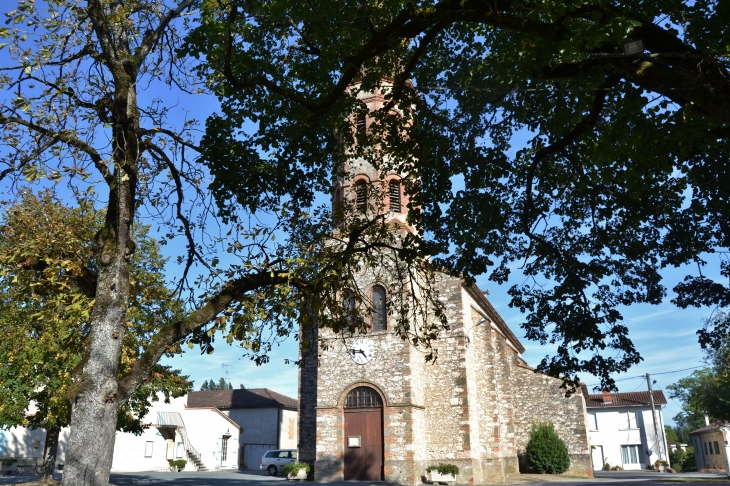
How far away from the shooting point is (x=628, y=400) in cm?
5106

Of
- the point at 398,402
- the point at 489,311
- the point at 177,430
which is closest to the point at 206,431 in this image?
the point at 177,430

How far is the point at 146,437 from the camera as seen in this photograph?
39938 millimetres

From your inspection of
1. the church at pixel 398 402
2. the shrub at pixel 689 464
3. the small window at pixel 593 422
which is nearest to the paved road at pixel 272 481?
the church at pixel 398 402

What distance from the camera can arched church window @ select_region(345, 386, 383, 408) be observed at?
73.7ft

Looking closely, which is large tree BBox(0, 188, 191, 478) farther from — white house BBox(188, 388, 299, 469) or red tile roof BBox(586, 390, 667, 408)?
red tile roof BBox(586, 390, 667, 408)

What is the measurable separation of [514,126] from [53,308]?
9149mm

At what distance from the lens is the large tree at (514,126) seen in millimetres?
6984

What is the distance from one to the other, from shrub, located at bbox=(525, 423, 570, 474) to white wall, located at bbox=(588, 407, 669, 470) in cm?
2099

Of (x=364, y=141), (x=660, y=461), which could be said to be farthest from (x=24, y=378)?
(x=660, y=461)

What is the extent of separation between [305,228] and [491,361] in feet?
61.6

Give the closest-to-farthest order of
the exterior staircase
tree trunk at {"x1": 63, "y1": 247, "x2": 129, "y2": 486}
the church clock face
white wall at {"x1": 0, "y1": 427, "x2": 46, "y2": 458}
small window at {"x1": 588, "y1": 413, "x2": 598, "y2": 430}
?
tree trunk at {"x1": 63, "y1": 247, "x2": 129, "y2": 486} < the church clock face < white wall at {"x1": 0, "y1": 427, "x2": 46, "y2": 458} < the exterior staircase < small window at {"x1": 588, "y1": 413, "x2": 598, "y2": 430}

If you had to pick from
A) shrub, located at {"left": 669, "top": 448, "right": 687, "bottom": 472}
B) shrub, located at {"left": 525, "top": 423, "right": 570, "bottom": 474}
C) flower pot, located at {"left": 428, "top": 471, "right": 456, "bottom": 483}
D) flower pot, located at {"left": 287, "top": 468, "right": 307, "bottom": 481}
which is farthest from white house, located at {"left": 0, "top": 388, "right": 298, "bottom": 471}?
shrub, located at {"left": 669, "top": 448, "right": 687, "bottom": 472}

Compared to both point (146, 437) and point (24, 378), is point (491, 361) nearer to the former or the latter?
point (24, 378)

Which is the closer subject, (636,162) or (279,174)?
(636,162)
